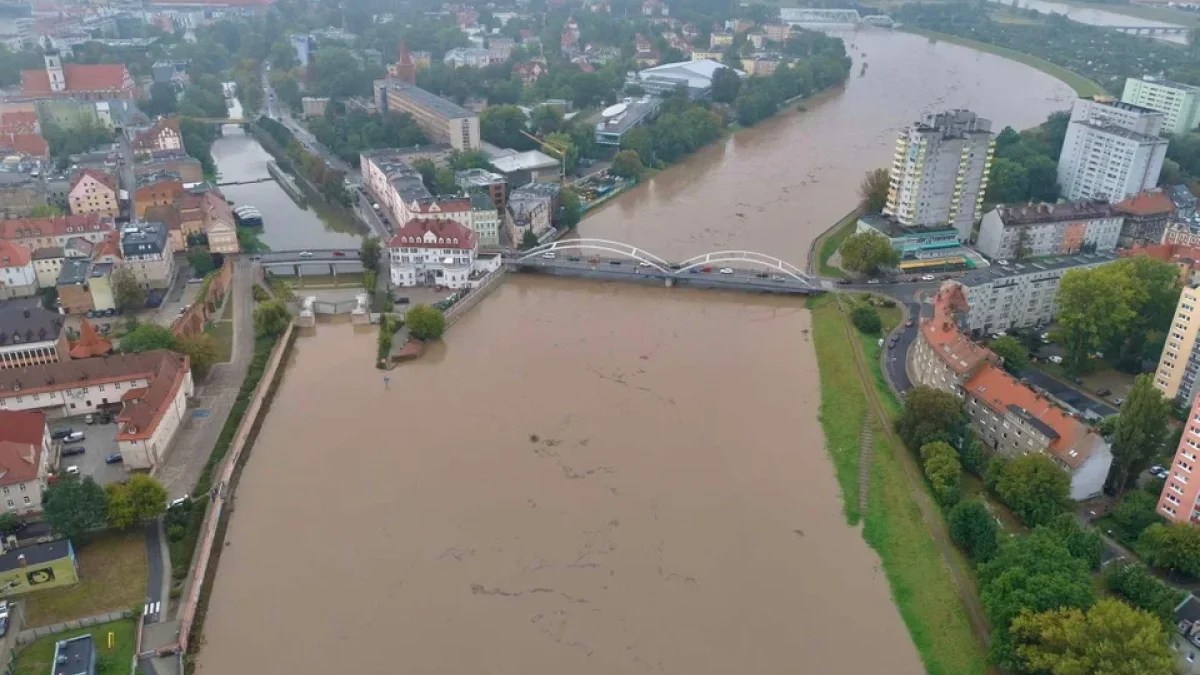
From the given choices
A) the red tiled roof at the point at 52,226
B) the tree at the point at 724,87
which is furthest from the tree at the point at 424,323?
the tree at the point at 724,87

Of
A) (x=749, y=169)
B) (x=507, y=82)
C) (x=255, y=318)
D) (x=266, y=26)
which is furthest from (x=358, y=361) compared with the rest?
(x=266, y=26)

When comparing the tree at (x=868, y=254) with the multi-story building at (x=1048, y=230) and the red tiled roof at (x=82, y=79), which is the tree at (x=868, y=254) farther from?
the red tiled roof at (x=82, y=79)

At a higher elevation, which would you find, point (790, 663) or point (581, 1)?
point (581, 1)

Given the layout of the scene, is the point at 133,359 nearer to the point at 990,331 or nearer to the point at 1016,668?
the point at 1016,668

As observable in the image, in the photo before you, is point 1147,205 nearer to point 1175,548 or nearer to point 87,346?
point 1175,548

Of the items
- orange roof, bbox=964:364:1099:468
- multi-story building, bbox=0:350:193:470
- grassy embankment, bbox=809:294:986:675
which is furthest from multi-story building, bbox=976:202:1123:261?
multi-story building, bbox=0:350:193:470

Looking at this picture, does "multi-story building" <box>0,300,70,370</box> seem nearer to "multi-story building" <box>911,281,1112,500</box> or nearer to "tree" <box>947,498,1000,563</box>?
"tree" <box>947,498,1000,563</box>

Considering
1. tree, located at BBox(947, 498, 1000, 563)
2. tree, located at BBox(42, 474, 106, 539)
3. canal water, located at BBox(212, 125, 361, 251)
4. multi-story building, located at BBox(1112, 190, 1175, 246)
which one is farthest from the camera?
canal water, located at BBox(212, 125, 361, 251)
